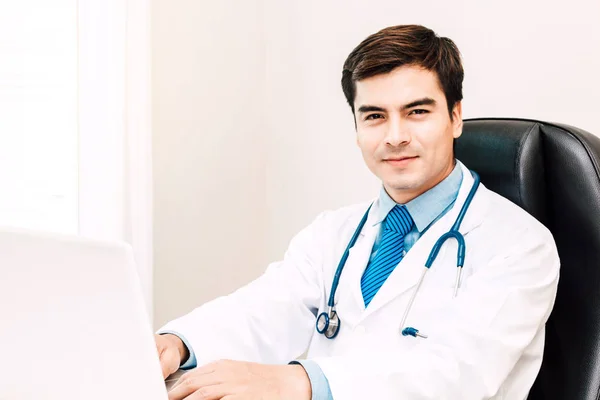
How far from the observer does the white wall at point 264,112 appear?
2.12 meters

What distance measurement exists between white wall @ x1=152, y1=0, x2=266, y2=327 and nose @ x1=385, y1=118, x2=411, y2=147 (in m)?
1.14

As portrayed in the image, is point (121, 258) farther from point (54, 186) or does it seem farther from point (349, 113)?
point (349, 113)

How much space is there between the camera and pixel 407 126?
1.45 m

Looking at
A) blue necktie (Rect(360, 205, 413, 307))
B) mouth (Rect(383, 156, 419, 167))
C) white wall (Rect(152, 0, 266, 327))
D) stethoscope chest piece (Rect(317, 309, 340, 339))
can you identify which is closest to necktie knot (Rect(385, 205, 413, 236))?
blue necktie (Rect(360, 205, 413, 307))

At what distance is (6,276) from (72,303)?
0.07 meters

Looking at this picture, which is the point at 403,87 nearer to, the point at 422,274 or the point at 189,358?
the point at 422,274

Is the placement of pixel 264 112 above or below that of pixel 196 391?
above

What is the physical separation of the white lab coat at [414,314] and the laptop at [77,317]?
408 mm

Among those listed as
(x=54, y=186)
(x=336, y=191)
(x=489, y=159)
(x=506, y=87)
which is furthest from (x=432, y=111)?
(x=54, y=186)

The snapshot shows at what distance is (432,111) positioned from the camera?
57.2 inches

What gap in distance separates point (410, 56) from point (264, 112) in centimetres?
139

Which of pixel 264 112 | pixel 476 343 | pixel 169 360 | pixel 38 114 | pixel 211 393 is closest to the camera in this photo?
pixel 211 393

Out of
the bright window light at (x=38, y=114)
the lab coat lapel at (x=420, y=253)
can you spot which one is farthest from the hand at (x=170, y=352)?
the bright window light at (x=38, y=114)

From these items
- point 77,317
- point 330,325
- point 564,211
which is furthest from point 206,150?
point 77,317
